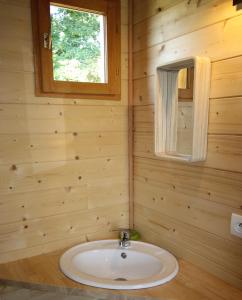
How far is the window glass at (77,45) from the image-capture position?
143 centimetres

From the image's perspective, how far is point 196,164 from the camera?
128 centimetres

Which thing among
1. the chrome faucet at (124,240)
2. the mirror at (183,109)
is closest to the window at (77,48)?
the mirror at (183,109)

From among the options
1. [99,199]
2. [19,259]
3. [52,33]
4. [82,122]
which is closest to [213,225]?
[99,199]

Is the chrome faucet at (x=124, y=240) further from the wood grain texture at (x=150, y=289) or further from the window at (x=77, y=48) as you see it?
the window at (x=77, y=48)

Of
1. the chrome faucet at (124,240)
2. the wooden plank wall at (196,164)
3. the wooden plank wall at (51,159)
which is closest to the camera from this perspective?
the wooden plank wall at (196,164)

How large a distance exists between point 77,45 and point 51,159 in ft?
2.12

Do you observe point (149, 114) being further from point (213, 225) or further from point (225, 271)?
point (225, 271)

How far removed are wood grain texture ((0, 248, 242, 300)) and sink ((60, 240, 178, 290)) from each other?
6 cm

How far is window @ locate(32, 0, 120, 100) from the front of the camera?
4.51 ft

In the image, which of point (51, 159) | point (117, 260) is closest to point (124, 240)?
point (117, 260)

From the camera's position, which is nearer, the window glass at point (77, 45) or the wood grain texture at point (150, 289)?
the wood grain texture at point (150, 289)

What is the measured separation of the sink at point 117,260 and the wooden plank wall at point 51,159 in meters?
0.12

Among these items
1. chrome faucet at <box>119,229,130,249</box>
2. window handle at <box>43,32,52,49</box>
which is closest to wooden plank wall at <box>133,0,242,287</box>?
chrome faucet at <box>119,229,130,249</box>

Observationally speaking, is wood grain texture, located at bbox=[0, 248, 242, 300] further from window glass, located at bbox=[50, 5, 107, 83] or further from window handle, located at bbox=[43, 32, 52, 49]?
window handle, located at bbox=[43, 32, 52, 49]
